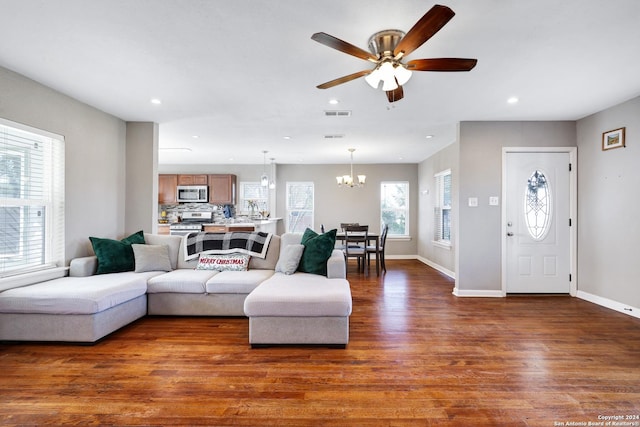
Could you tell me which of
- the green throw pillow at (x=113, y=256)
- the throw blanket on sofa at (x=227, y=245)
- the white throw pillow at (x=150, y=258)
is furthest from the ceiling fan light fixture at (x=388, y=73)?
the green throw pillow at (x=113, y=256)

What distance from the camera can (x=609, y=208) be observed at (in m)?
3.82

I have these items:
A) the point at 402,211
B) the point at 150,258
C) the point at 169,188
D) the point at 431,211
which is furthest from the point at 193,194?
the point at 431,211

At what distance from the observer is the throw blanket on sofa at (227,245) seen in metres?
3.90

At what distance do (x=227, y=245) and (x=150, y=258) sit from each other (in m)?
0.91

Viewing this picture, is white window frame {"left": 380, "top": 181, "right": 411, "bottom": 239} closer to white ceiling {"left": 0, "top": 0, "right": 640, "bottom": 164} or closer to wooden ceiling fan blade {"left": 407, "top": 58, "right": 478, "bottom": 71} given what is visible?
white ceiling {"left": 0, "top": 0, "right": 640, "bottom": 164}

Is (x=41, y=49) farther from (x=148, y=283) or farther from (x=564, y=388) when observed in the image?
(x=564, y=388)

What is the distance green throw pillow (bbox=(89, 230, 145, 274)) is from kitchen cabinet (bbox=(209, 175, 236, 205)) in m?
3.98

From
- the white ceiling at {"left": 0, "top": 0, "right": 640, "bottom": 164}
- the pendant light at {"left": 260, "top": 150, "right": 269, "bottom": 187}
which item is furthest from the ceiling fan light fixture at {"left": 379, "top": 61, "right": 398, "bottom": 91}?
the pendant light at {"left": 260, "top": 150, "right": 269, "bottom": 187}

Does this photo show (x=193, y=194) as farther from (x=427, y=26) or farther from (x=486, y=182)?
(x=427, y=26)

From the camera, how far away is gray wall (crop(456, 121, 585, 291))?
4.36 m

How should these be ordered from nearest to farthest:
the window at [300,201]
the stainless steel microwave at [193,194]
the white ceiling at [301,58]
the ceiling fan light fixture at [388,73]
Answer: the white ceiling at [301,58], the ceiling fan light fixture at [388,73], the stainless steel microwave at [193,194], the window at [300,201]

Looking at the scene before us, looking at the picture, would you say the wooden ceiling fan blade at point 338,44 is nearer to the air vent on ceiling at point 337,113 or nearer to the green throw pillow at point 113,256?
the air vent on ceiling at point 337,113

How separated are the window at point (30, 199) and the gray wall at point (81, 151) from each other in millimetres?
92

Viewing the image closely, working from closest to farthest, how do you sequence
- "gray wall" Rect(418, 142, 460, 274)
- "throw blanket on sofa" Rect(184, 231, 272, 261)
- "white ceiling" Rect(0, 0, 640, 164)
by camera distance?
"white ceiling" Rect(0, 0, 640, 164) < "throw blanket on sofa" Rect(184, 231, 272, 261) < "gray wall" Rect(418, 142, 460, 274)
